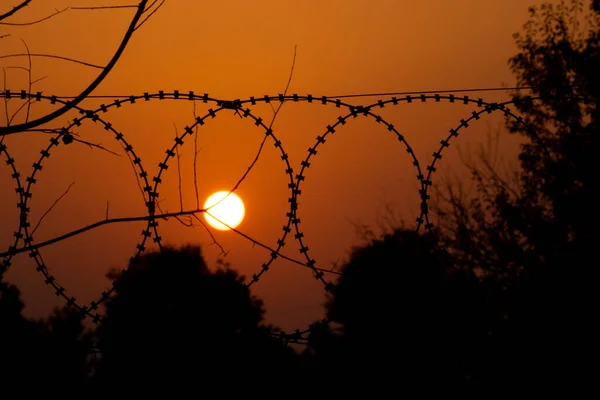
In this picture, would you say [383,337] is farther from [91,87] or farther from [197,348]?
[91,87]

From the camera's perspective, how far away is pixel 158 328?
20.2 ft

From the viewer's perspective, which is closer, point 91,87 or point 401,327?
point 91,87

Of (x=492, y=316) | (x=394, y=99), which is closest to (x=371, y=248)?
(x=492, y=316)

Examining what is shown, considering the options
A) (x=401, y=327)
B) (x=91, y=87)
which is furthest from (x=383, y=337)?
(x=91, y=87)

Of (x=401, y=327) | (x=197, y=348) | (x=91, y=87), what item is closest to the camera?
(x=91, y=87)

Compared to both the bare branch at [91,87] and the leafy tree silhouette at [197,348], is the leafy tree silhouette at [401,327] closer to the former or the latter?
the leafy tree silhouette at [197,348]

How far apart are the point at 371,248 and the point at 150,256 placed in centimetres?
408

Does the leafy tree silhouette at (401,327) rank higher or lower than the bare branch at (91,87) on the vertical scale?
lower

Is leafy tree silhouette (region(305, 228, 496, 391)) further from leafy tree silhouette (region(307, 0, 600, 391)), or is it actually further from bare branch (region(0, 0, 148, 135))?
bare branch (region(0, 0, 148, 135))

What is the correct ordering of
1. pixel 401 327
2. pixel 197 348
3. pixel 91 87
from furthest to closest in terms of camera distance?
pixel 401 327, pixel 197 348, pixel 91 87

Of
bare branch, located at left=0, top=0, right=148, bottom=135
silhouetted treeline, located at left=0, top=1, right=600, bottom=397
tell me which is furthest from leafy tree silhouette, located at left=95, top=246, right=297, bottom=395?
bare branch, located at left=0, top=0, right=148, bottom=135

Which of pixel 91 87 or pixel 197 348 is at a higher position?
pixel 91 87

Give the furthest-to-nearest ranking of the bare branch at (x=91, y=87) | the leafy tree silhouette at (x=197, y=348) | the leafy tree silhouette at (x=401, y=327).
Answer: the leafy tree silhouette at (x=401, y=327) < the leafy tree silhouette at (x=197, y=348) < the bare branch at (x=91, y=87)

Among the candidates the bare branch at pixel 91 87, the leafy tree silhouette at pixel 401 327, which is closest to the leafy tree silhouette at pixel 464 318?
the leafy tree silhouette at pixel 401 327
